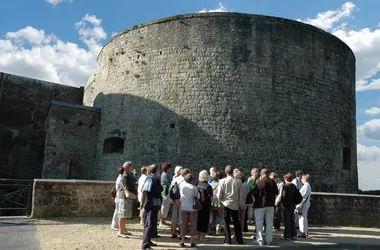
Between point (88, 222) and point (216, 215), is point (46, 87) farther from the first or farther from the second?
point (216, 215)

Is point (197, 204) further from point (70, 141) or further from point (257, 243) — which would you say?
point (70, 141)

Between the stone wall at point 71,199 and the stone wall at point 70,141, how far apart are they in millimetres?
6975

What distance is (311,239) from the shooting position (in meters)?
7.05

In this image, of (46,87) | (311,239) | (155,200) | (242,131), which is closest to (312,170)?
(242,131)

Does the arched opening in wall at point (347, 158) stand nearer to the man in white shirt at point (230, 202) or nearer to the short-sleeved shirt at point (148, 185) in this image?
the man in white shirt at point (230, 202)

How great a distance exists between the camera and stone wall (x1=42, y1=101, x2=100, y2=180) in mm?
14602

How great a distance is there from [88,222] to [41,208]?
3.71 ft

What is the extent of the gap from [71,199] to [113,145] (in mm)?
7041

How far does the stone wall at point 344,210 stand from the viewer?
358 inches

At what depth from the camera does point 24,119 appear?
19.5m

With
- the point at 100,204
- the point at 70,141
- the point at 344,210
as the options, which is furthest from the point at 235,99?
the point at 70,141

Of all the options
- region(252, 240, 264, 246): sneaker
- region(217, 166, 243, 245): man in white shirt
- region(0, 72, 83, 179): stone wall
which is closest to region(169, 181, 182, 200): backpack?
region(217, 166, 243, 245): man in white shirt

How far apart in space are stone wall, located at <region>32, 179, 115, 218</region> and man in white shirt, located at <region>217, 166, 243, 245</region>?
10.8ft

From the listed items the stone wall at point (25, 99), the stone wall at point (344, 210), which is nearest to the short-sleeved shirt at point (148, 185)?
the stone wall at point (344, 210)
